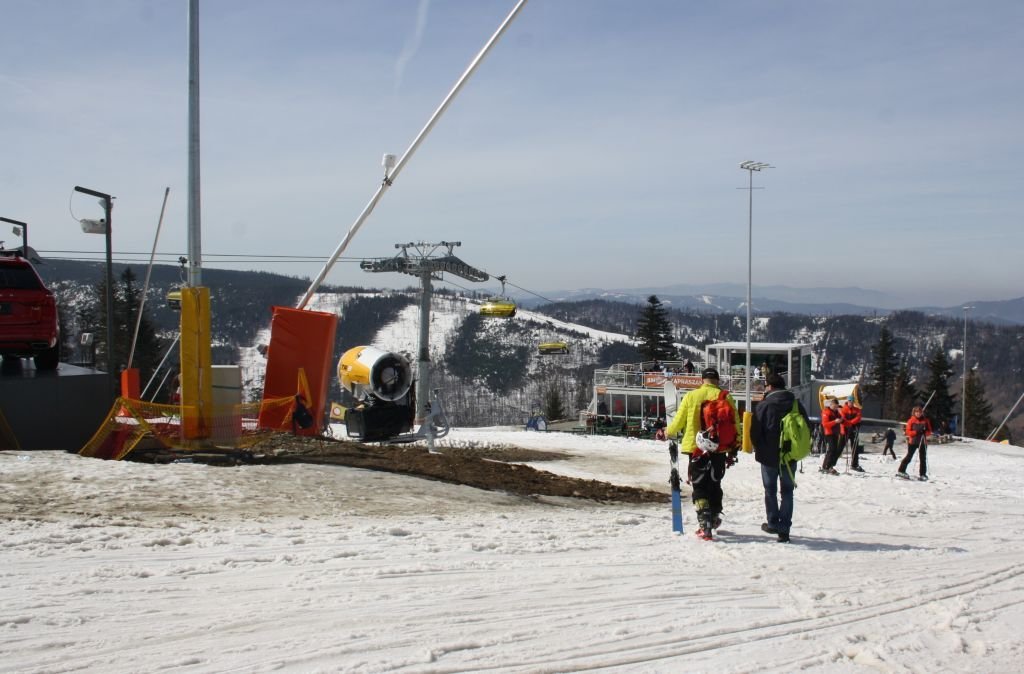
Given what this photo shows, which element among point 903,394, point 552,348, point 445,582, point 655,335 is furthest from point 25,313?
point 903,394

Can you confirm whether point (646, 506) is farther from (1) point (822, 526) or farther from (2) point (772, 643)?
(2) point (772, 643)

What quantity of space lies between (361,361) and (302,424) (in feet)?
13.0

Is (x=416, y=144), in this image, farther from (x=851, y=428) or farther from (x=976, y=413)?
(x=976, y=413)

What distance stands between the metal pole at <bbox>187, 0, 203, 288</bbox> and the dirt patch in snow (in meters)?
3.42

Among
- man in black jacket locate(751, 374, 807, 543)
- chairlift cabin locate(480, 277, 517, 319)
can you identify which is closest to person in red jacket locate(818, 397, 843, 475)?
man in black jacket locate(751, 374, 807, 543)

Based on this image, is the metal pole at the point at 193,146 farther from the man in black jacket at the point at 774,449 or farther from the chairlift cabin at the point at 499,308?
the chairlift cabin at the point at 499,308

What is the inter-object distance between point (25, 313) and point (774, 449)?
12.3 meters

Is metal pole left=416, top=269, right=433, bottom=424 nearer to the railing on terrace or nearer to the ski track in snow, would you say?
the railing on terrace

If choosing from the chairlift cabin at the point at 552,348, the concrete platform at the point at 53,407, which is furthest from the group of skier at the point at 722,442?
the chairlift cabin at the point at 552,348

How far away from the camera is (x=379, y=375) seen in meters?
19.0

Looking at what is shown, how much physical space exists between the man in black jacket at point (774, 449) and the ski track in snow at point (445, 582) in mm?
272

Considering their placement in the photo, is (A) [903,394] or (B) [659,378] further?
(A) [903,394]

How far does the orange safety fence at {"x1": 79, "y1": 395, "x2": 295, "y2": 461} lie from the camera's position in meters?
11.9

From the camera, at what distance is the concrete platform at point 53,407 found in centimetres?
1145
